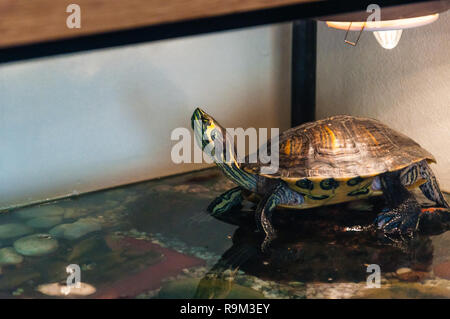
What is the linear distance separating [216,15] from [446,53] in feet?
5.01

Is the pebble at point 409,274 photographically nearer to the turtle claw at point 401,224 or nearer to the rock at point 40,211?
the turtle claw at point 401,224

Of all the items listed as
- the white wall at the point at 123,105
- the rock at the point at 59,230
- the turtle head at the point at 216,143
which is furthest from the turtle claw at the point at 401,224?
the rock at the point at 59,230

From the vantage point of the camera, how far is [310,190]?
1.59 m

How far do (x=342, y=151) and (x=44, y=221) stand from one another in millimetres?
956

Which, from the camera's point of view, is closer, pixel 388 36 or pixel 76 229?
pixel 388 36

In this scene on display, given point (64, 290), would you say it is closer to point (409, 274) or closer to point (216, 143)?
point (216, 143)

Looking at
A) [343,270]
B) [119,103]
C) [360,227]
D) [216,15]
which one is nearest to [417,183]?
[360,227]

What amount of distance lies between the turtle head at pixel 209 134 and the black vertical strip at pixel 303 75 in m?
0.82

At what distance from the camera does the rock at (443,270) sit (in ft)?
4.37

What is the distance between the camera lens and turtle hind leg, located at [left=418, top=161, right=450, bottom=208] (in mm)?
1639

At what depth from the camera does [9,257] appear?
148 cm

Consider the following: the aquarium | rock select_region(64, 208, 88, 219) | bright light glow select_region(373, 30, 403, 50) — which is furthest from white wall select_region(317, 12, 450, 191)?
rock select_region(64, 208, 88, 219)

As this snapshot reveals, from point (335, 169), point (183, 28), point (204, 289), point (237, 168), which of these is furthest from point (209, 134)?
point (183, 28)
